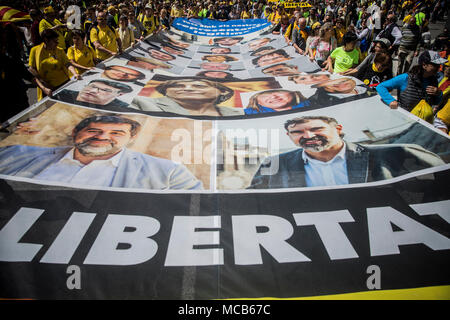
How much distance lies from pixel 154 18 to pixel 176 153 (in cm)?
673

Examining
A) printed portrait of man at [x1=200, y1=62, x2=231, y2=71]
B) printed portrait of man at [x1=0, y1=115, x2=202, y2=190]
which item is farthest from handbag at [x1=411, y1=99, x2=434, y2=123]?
printed portrait of man at [x1=200, y1=62, x2=231, y2=71]

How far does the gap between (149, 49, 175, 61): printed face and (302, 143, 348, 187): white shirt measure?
440cm

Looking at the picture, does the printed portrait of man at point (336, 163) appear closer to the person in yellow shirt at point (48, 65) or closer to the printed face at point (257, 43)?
the person in yellow shirt at point (48, 65)

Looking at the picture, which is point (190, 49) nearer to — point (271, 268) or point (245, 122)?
point (245, 122)

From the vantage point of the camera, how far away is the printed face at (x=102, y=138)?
9.10ft

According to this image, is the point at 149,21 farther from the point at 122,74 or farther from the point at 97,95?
the point at 97,95

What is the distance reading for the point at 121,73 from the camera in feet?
14.9

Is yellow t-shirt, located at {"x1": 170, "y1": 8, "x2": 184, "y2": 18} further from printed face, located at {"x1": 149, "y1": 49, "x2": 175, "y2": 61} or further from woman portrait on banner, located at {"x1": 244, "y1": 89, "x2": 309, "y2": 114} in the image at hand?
woman portrait on banner, located at {"x1": 244, "y1": 89, "x2": 309, "y2": 114}

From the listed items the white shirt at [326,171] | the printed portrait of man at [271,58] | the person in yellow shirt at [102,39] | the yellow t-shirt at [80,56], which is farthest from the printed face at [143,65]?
the white shirt at [326,171]

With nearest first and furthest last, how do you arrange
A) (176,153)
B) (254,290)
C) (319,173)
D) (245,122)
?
(254,290), (319,173), (176,153), (245,122)

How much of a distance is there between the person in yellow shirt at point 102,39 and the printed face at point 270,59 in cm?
294

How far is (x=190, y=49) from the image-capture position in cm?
725

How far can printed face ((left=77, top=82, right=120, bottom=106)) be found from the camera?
140 inches
